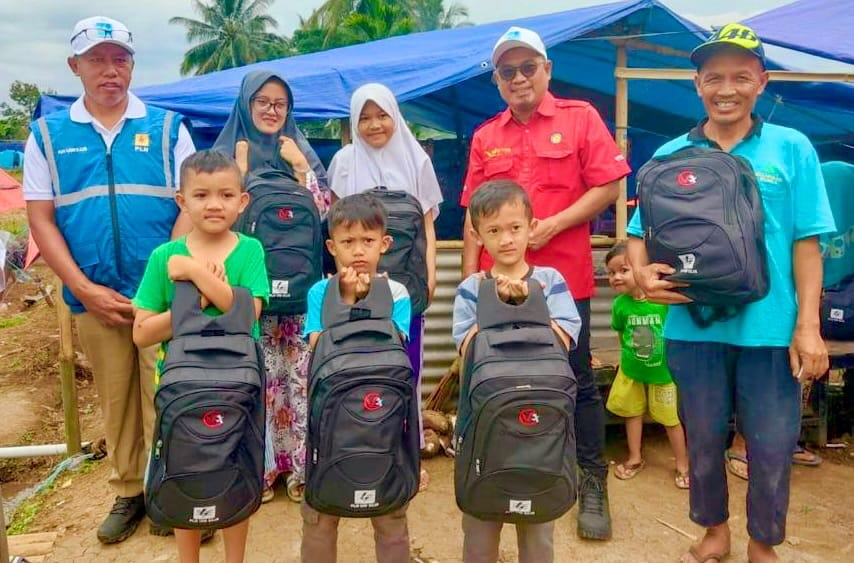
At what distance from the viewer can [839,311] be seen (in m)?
3.87

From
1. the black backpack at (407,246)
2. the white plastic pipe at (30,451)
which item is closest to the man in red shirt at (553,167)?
the black backpack at (407,246)

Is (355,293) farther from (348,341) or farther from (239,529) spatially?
(239,529)

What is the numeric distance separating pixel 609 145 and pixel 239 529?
6.96 ft

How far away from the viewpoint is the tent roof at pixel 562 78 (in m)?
4.57

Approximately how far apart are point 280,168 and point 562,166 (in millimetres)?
1283

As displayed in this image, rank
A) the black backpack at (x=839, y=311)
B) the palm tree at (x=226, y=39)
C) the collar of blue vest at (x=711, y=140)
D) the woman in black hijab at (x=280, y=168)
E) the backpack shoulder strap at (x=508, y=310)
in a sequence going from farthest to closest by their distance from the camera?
the palm tree at (x=226, y=39), the black backpack at (x=839, y=311), the woman in black hijab at (x=280, y=168), the collar of blue vest at (x=711, y=140), the backpack shoulder strap at (x=508, y=310)

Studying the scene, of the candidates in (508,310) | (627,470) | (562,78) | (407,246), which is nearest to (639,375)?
(627,470)

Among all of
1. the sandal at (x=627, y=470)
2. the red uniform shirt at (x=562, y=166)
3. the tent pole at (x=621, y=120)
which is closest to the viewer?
the red uniform shirt at (x=562, y=166)

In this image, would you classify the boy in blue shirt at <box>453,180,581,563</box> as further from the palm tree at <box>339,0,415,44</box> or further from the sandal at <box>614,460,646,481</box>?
the palm tree at <box>339,0,415,44</box>

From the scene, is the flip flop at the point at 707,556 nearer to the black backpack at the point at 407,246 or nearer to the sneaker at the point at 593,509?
the sneaker at the point at 593,509

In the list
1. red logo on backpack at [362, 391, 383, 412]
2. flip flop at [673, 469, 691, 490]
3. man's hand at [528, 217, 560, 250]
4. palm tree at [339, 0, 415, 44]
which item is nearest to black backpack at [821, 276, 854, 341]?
flip flop at [673, 469, 691, 490]

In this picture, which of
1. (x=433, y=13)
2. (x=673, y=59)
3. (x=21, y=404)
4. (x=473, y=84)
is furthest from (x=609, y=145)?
(x=433, y=13)

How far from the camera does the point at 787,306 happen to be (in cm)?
235

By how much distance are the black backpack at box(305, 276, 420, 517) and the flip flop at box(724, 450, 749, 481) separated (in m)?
2.47
